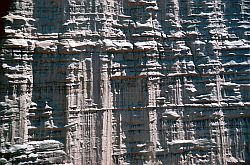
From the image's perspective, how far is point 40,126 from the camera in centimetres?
279

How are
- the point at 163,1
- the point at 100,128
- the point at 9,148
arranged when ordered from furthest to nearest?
the point at 163,1 < the point at 100,128 < the point at 9,148

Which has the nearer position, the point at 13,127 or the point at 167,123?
the point at 13,127

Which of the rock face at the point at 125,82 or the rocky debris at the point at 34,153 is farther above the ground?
the rock face at the point at 125,82

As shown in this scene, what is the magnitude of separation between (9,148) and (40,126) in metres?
0.33

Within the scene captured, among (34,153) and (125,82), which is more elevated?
Result: (125,82)

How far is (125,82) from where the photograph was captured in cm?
297

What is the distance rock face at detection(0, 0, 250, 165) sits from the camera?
9.15 ft

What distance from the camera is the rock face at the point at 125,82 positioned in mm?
2789

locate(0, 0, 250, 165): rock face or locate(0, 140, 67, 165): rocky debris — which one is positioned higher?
locate(0, 0, 250, 165): rock face

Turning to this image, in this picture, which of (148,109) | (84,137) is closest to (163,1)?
(148,109)

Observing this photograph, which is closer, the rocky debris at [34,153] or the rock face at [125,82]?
the rocky debris at [34,153]

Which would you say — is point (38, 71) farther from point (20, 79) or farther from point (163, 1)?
point (163, 1)

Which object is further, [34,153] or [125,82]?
[125,82]

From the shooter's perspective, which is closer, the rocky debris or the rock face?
the rocky debris
